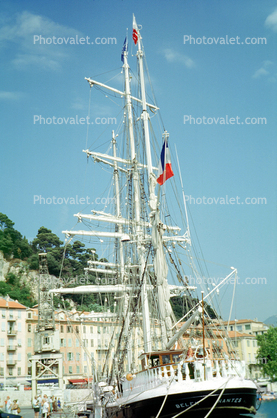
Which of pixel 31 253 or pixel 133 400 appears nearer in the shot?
pixel 133 400

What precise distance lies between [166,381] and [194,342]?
2769 mm

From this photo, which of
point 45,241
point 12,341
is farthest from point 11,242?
point 12,341

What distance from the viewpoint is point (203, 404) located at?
1862cm

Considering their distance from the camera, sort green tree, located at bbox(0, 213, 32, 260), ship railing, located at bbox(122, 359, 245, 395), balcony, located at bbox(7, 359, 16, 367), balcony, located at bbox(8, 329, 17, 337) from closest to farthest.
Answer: ship railing, located at bbox(122, 359, 245, 395), balcony, located at bbox(7, 359, 16, 367), balcony, located at bbox(8, 329, 17, 337), green tree, located at bbox(0, 213, 32, 260)

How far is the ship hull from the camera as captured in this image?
18609mm

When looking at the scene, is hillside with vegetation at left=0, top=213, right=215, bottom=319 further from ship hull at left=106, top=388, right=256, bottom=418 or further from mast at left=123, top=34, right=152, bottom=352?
ship hull at left=106, top=388, right=256, bottom=418

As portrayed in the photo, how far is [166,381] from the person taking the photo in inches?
756

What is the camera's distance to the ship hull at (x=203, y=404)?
18.6 m

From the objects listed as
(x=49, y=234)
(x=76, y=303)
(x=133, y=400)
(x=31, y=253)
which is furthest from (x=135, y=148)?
(x=49, y=234)

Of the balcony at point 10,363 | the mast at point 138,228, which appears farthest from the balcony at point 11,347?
the mast at point 138,228

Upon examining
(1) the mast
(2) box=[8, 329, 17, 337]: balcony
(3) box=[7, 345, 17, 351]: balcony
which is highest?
(1) the mast

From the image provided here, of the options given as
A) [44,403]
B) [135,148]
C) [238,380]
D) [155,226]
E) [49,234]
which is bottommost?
[44,403]

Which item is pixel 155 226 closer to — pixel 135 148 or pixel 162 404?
pixel 162 404

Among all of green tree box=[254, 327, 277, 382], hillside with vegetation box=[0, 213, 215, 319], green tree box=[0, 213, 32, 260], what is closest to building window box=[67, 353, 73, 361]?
hillside with vegetation box=[0, 213, 215, 319]
